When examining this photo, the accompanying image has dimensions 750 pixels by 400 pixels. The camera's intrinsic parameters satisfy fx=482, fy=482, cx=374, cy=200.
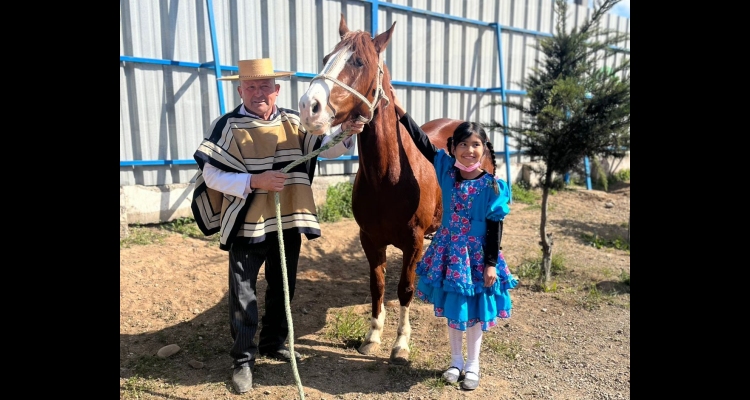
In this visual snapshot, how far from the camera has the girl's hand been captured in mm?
2754

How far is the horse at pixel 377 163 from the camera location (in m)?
2.58

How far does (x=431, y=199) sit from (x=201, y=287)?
236 centimetres

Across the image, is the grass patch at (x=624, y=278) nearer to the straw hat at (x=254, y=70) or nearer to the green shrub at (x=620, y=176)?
the straw hat at (x=254, y=70)

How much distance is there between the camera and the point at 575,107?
4.58 meters

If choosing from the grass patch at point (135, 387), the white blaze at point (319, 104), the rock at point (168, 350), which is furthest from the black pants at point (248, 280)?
the white blaze at point (319, 104)

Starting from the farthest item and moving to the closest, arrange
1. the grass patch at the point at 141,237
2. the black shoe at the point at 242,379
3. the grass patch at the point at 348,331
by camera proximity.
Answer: the grass patch at the point at 141,237 → the grass patch at the point at 348,331 → the black shoe at the point at 242,379

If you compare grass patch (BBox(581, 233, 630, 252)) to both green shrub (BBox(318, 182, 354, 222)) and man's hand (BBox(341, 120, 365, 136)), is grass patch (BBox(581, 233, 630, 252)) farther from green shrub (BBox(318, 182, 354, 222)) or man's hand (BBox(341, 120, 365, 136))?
man's hand (BBox(341, 120, 365, 136))

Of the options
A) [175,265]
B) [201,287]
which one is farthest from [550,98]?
[175,265]

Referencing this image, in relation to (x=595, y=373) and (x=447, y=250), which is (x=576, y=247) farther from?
(x=447, y=250)

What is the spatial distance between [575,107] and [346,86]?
2869 millimetres

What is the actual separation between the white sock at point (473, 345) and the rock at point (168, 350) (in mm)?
2031

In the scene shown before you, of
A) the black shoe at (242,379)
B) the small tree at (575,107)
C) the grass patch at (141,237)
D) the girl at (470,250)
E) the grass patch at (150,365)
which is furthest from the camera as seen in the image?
the grass patch at (141,237)

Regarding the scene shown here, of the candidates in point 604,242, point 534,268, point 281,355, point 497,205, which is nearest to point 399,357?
point 281,355

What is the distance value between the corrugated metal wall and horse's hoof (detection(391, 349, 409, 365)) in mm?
4146
